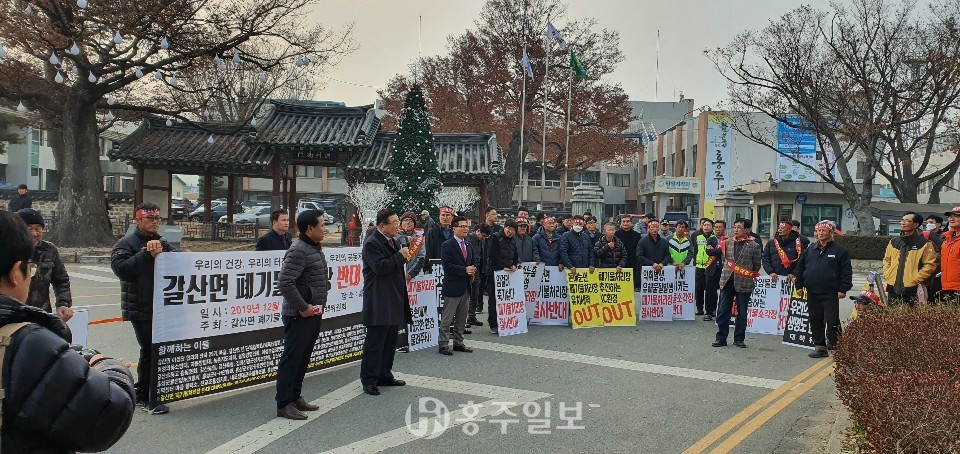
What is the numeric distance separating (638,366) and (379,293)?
3361mm

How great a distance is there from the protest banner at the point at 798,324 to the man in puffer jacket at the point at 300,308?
23.6 feet

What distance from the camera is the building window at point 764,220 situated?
141 feet

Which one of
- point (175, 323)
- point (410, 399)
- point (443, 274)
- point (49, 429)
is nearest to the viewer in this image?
point (49, 429)

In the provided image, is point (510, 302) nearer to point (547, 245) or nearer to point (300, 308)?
point (547, 245)

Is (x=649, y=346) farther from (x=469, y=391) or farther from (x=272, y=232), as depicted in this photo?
(x=272, y=232)

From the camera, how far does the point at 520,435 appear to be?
18.8ft

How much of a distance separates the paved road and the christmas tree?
1362 cm

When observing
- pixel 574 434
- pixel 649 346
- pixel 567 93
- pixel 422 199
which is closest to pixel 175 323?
pixel 574 434

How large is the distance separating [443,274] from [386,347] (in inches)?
101

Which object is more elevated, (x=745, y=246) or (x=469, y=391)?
(x=745, y=246)

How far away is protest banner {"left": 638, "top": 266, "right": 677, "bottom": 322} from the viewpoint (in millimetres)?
12359

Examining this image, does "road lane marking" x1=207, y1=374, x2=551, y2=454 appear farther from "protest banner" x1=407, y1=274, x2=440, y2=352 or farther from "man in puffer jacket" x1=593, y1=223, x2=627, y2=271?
"man in puffer jacket" x1=593, y1=223, x2=627, y2=271

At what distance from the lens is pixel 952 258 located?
8992mm

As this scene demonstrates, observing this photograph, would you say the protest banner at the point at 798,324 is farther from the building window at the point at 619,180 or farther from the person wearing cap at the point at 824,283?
the building window at the point at 619,180
